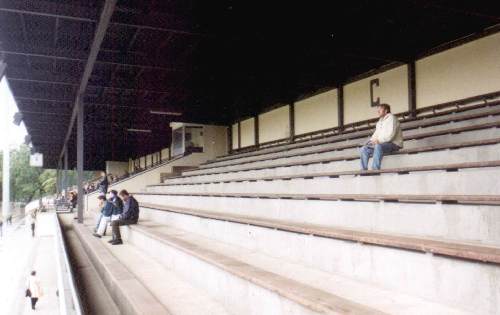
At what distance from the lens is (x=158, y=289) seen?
12.2 ft

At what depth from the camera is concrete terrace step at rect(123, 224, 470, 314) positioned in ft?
7.00

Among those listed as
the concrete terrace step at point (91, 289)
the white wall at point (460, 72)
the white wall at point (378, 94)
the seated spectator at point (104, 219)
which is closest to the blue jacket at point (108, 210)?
the seated spectator at point (104, 219)

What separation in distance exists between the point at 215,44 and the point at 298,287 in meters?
7.16

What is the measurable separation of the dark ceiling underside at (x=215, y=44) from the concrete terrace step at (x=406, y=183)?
10.6 feet

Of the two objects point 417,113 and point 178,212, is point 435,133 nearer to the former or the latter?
point 417,113

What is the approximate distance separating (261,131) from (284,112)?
6.08 feet

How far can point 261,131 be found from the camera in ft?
51.5

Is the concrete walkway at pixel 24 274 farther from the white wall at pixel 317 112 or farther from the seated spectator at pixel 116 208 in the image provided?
the white wall at pixel 317 112

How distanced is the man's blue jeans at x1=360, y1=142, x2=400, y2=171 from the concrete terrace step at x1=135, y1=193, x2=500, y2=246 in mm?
1200

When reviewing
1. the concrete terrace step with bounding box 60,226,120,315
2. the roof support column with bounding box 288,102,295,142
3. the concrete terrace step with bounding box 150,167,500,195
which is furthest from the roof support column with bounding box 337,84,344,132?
the concrete terrace step with bounding box 60,226,120,315

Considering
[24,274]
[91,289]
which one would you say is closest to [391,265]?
[91,289]

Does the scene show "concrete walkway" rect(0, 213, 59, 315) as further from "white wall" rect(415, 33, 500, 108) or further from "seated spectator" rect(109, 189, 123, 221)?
"white wall" rect(415, 33, 500, 108)

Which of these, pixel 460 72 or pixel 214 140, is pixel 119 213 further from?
pixel 214 140

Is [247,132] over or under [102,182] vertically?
over
